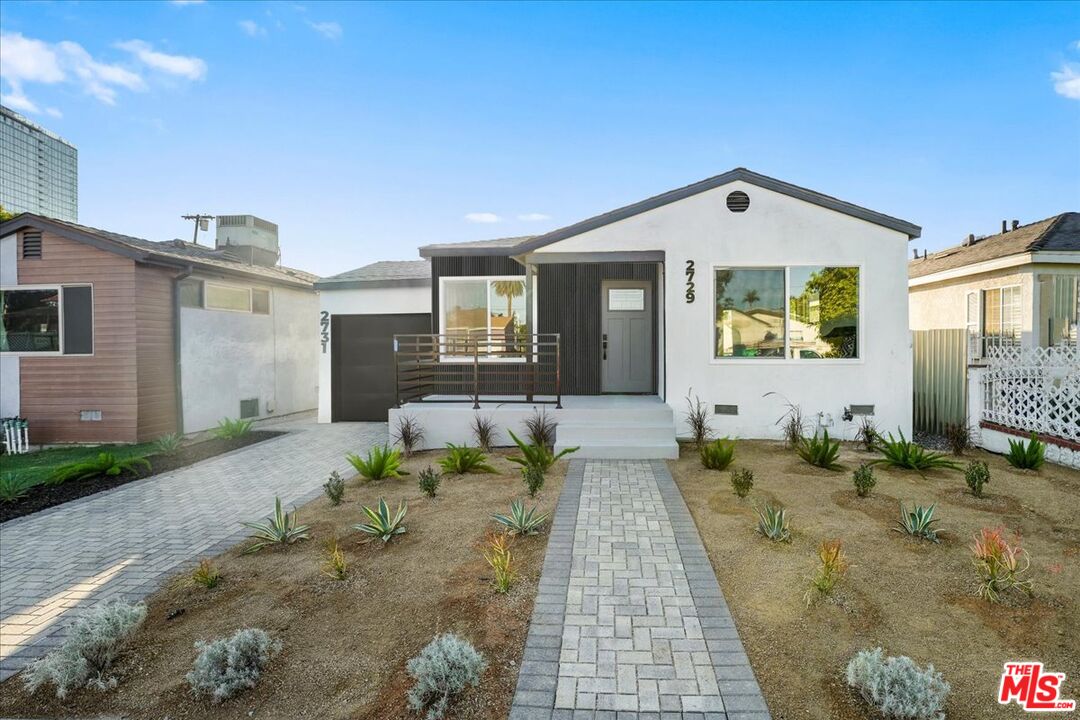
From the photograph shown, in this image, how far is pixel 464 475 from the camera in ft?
23.6

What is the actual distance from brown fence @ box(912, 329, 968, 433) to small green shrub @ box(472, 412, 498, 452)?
323 inches

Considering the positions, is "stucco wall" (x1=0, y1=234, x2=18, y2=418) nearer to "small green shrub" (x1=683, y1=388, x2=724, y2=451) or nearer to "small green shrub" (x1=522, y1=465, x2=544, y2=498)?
"small green shrub" (x1=522, y1=465, x2=544, y2=498)

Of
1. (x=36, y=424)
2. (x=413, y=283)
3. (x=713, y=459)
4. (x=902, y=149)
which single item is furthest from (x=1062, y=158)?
(x=36, y=424)

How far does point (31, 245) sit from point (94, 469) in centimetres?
681

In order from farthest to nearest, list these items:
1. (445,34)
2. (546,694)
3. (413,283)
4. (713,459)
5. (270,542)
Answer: (413,283) < (445,34) < (713,459) < (270,542) < (546,694)

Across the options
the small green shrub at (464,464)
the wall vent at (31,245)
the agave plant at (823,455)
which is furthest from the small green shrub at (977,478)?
the wall vent at (31,245)

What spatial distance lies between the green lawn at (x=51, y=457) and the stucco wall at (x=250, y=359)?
5.22ft

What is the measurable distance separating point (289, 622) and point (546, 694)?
195cm

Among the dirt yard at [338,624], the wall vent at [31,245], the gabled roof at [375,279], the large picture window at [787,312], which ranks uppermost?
the wall vent at [31,245]

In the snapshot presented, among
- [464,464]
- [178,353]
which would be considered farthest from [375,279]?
[464,464]

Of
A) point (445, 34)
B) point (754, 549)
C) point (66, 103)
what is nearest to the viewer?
point (754, 549)

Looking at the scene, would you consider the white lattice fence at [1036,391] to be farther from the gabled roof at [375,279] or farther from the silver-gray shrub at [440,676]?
the gabled roof at [375,279]

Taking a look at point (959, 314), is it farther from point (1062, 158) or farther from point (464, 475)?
point (464, 475)

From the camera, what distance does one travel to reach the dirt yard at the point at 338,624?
2.83 meters
